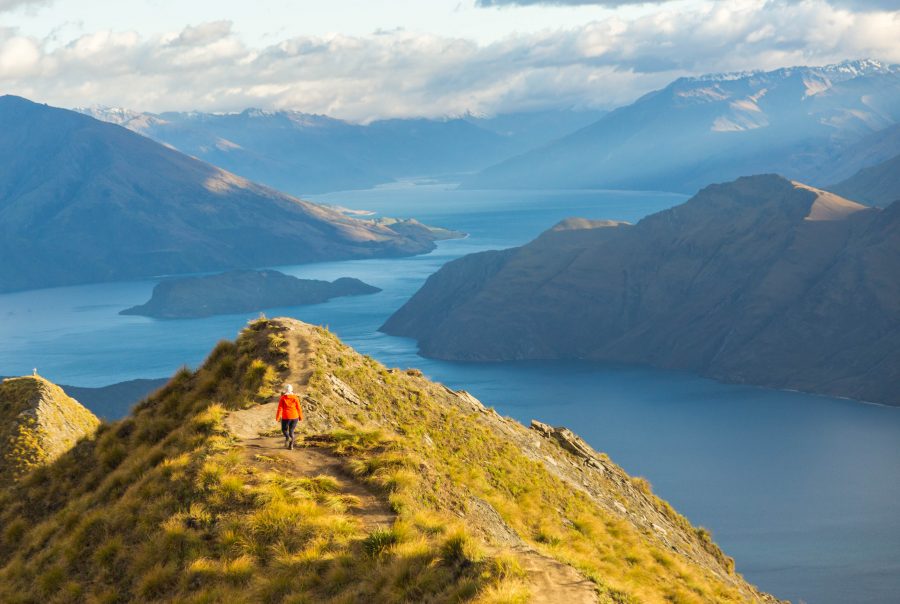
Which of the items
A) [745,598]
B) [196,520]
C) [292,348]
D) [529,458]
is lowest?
[745,598]

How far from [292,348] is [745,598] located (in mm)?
22505

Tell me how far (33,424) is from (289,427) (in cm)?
2311

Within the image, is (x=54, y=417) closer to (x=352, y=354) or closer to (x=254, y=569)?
(x=352, y=354)

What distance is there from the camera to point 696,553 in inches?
1929

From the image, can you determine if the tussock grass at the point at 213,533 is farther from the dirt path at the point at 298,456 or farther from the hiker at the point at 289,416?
the hiker at the point at 289,416

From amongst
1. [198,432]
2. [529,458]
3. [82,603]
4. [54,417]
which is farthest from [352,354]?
[82,603]

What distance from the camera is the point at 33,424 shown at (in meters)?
47.0

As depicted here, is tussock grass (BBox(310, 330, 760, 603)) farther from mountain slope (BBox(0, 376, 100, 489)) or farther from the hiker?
mountain slope (BBox(0, 376, 100, 489))

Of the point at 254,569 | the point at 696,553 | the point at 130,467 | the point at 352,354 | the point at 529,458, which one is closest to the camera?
the point at 254,569

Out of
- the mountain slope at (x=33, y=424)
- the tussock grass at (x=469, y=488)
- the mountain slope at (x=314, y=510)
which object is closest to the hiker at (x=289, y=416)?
the mountain slope at (x=314, y=510)

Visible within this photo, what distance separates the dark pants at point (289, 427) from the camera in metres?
29.2

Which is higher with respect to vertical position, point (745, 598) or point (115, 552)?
point (115, 552)

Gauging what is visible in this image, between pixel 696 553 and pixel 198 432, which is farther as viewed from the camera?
pixel 696 553

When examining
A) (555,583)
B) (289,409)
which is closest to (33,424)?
(289,409)
